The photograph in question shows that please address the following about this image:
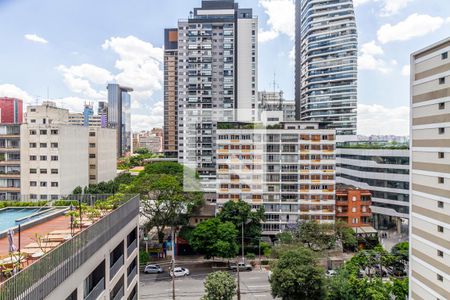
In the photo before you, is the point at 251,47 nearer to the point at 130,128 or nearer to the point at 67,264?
the point at 67,264

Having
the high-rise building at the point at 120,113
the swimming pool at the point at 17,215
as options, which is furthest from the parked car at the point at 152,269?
the high-rise building at the point at 120,113

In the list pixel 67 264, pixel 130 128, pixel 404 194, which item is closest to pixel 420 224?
pixel 67 264

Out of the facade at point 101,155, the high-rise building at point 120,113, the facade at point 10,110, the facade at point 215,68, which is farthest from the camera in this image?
the high-rise building at point 120,113

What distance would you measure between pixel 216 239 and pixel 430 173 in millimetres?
12186

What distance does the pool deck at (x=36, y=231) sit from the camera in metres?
6.95

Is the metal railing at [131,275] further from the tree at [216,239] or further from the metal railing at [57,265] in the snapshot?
the tree at [216,239]

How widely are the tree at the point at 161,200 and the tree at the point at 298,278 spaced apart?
9810 millimetres

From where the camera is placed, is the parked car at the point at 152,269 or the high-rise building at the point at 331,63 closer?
the parked car at the point at 152,269

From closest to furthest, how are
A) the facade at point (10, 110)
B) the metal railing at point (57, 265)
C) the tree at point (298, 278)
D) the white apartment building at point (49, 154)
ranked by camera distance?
1. the metal railing at point (57, 265)
2. the tree at point (298, 278)
3. the white apartment building at point (49, 154)
4. the facade at point (10, 110)

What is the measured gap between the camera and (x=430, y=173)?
11125 millimetres

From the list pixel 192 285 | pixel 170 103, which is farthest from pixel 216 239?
pixel 170 103

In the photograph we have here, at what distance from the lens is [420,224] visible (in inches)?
456

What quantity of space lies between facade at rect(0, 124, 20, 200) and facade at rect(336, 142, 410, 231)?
28.3m

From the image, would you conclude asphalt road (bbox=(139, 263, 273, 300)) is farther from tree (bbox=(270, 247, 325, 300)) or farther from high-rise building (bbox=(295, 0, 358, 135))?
high-rise building (bbox=(295, 0, 358, 135))
